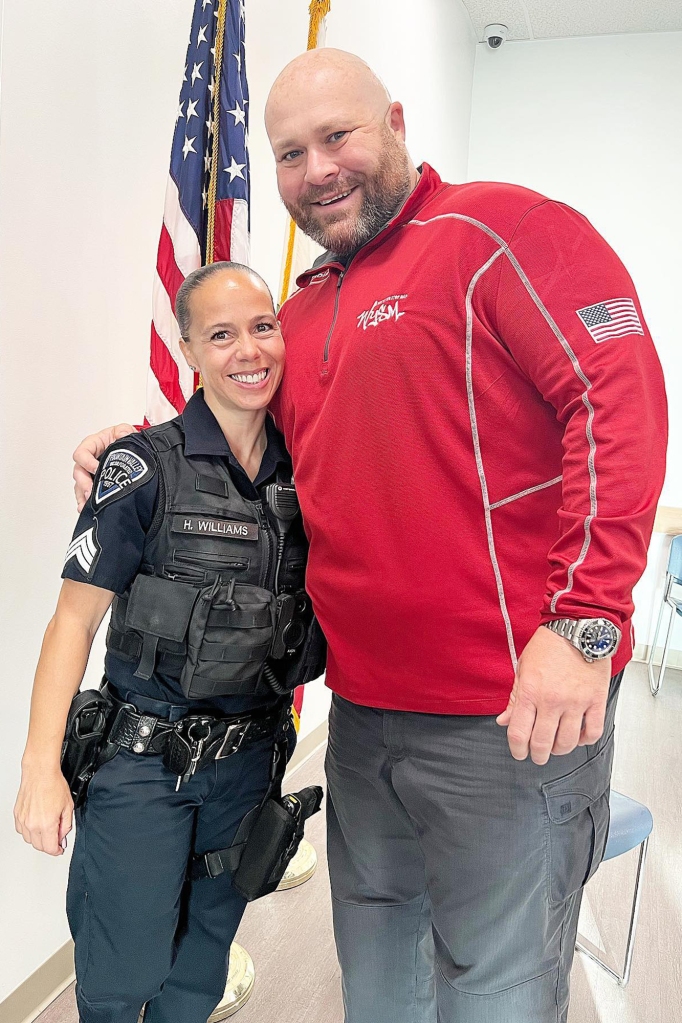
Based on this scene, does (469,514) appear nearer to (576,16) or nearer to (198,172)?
(198,172)

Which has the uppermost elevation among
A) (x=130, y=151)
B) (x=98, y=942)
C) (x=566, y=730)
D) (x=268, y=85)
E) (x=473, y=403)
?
(x=268, y=85)

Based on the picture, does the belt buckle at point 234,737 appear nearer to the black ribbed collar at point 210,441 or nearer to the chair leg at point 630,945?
the black ribbed collar at point 210,441

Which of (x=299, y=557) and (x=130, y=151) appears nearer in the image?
(x=299, y=557)

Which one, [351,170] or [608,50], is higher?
[608,50]

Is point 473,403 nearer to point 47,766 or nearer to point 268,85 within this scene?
point 47,766

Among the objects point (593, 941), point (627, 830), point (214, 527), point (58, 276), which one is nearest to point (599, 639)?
point (214, 527)

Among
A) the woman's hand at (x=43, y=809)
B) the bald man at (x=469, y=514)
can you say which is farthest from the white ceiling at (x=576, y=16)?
the woman's hand at (x=43, y=809)

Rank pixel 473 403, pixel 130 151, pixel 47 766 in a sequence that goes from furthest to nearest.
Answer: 1. pixel 130 151
2. pixel 47 766
3. pixel 473 403

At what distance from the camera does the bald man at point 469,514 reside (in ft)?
3.37

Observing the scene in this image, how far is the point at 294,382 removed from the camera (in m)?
1.48

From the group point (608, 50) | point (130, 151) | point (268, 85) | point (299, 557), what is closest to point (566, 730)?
point (299, 557)

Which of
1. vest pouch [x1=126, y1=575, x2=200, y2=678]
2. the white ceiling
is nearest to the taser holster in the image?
vest pouch [x1=126, y1=575, x2=200, y2=678]

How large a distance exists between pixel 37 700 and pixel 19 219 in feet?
3.22

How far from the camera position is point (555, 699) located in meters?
0.99
